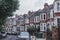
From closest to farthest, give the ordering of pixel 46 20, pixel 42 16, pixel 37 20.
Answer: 1. pixel 46 20
2. pixel 42 16
3. pixel 37 20

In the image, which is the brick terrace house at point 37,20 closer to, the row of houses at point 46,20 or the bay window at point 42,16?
the row of houses at point 46,20

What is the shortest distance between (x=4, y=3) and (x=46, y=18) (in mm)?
25984

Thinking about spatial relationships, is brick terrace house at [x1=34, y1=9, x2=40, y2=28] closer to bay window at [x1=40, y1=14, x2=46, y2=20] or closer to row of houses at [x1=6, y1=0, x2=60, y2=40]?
row of houses at [x1=6, y1=0, x2=60, y2=40]

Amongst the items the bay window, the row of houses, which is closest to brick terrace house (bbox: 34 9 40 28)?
the row of houses

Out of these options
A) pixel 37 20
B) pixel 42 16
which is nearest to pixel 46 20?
pixel 42 16

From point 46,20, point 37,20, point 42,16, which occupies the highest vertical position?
point 42,16

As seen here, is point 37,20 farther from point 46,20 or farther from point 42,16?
point 46,20

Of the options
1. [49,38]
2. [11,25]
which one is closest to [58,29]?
[49,38]

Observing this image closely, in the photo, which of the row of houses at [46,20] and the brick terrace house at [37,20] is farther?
the brick terrace house at [37,20]

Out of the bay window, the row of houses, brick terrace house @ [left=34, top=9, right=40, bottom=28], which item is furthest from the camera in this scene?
brick terrace house @ [left=34, top=9, right=40, bottom=28]

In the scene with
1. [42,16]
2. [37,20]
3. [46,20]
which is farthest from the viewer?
[37,20]

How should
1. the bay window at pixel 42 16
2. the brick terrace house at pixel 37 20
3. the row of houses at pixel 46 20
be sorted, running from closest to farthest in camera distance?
the row of houses at pixel 46 20
the bay window at pixel 42 16
the brick terrace house at pixel 37 20

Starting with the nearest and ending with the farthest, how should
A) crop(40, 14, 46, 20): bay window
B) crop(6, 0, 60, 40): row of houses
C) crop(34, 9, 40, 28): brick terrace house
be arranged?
crop(6, 0, 60, 40): row of houses < crop(40, 14, 46, 20): bay window < crop(34, 9, 40, 28): brick terrace house

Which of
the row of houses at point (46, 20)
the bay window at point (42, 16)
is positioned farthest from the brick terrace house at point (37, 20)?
the bay window at point (42, 16)
